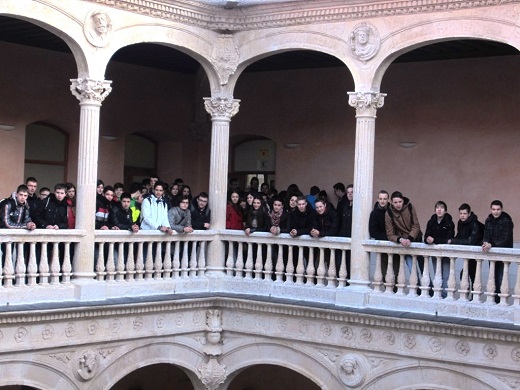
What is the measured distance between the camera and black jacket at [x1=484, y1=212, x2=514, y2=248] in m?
12.1

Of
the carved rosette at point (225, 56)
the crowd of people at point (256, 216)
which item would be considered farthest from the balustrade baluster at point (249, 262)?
the carved rosette at point (225, 56)

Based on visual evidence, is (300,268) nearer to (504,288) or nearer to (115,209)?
(115,209)

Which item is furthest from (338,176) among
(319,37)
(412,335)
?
(412,335)

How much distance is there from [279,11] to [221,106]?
159 cm

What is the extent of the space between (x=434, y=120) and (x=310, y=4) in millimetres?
3331

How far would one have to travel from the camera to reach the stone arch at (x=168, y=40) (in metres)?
13.4

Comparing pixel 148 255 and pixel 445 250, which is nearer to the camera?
pixel 445 250

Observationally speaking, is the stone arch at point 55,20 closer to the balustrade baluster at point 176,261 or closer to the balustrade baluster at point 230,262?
the balustrade baluster at point 176,261

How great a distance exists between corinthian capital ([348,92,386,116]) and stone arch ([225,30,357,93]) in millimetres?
277

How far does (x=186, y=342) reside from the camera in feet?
46.4

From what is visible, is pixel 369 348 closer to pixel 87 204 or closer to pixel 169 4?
pixel 87 204

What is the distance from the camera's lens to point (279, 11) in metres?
14.2

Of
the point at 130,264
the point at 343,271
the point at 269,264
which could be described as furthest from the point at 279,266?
the point at 130,264

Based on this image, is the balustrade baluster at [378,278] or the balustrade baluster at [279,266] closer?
the balustrade baluster at [378,278]
